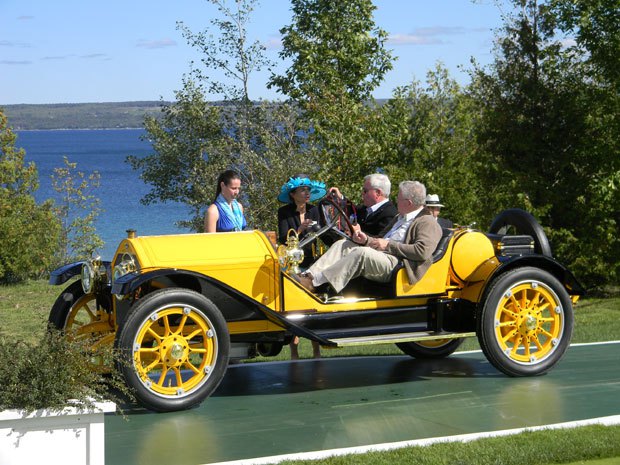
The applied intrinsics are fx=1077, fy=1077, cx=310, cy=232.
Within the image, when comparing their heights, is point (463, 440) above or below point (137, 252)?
below

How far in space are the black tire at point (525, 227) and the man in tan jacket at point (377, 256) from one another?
1025mm

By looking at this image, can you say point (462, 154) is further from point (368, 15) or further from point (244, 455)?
point (244, 455)

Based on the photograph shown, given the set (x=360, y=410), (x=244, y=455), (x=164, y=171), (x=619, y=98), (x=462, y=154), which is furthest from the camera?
(x=164, y=171)

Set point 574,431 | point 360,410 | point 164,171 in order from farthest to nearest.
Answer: point 164,171
point 360,410
point 574,431

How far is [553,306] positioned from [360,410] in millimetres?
2064

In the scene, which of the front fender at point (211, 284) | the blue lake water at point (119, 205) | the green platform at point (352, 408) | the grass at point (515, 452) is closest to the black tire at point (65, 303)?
the front fender at point (211, 284)

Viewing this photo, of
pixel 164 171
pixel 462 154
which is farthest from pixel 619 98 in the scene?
pixel 164 171

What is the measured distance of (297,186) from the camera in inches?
385

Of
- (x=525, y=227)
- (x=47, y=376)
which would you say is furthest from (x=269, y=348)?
(x=47, y=376)

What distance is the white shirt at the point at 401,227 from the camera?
8641mm

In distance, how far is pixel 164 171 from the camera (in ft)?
108

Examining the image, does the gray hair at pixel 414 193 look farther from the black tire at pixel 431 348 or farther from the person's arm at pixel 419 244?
the black tire at pixel 431 348

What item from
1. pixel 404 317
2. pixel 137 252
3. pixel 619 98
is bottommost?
pixel 404 317

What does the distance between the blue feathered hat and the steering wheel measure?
A: 101cm
